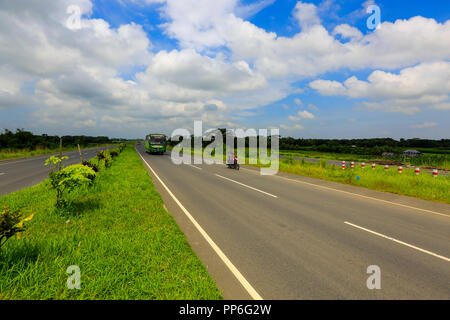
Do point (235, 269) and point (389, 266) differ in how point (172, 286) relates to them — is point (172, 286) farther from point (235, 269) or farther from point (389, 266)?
point (389, 266)

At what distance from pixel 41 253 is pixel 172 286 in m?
2.74

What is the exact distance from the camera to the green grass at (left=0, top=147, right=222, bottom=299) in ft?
10.1

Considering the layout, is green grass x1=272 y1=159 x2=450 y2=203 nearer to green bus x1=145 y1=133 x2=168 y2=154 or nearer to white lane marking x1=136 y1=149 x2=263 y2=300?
white lane marking x1=136 y1=149 x2=263 y2=300

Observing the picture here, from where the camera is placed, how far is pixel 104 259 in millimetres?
3844

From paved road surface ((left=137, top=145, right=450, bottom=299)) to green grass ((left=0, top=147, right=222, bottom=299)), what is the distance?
1.76ft

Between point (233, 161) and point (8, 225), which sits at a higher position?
point (233, 161)

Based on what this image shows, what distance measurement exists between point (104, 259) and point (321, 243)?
4.80 m

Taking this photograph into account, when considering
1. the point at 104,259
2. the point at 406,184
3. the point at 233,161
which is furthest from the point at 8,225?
the point at 233,161

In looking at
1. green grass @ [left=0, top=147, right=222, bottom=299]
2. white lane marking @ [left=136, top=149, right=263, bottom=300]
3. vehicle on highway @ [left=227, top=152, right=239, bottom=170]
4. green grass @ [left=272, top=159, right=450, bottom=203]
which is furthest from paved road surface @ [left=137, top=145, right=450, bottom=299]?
vehicle on highway @ [left=227, top=152, right=239, bottom=170]

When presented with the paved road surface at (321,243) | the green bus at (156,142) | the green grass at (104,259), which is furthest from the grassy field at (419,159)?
the green bus at (156,142)

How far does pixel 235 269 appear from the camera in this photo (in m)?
3.89

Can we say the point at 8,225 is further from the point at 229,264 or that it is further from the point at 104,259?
the point at 229,264
